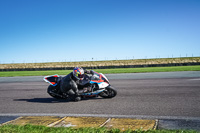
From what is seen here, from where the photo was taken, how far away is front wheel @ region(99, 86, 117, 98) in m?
8.50

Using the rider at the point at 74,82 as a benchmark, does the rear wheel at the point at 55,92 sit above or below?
below

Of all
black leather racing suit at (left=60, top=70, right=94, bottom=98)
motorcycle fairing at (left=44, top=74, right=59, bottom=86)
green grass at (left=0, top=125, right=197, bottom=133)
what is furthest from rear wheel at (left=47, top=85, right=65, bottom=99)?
green grass at (left=0, top=125, right=197, bottom=133)

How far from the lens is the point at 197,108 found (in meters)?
6.32

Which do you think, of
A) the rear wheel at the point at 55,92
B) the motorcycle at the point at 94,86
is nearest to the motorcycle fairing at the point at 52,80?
the rear wheel at the point at 55,92

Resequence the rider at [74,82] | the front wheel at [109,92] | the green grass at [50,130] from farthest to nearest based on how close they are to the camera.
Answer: the front wheel at [109,92], the rider at [74,82], the green grass at [50,130]

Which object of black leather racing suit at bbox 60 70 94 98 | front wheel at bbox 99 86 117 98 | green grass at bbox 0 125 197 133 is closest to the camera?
green grass at bbox 0 125 197 133

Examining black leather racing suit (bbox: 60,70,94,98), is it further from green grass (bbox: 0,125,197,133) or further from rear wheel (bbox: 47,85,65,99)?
green grass (bbox: 0,125,197,133)

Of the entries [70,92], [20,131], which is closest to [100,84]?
[70,92]

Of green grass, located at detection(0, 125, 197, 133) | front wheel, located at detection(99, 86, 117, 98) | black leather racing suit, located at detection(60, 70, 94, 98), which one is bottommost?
green grass, located at detection(0, 125, 197, 133)

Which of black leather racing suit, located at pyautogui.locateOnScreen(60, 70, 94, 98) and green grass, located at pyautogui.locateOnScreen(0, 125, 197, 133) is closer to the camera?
green grass, located at pyautogui.locateOnScreen(0, 125, 197, 133)

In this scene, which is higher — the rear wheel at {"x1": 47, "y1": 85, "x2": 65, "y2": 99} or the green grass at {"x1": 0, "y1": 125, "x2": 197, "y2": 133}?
the rear wheel at {"x1": 47, "y1": 85, "x2": 65, "y2": 99}

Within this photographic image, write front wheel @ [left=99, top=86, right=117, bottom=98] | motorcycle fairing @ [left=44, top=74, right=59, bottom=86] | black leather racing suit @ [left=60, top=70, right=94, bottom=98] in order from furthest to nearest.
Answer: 1. motorcycle fairing @ [left=44, top=74, right=59, bottom=86]
2. front wheel @ [left=99, top=86, right=117, bottom=98]
3. black leather racing suit @ [left=60, top=70, right=94, bottom=98]

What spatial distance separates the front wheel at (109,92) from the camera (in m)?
8.50

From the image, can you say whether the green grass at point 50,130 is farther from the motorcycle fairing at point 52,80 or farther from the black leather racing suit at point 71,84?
the motorcycle fairing at point 52,80
